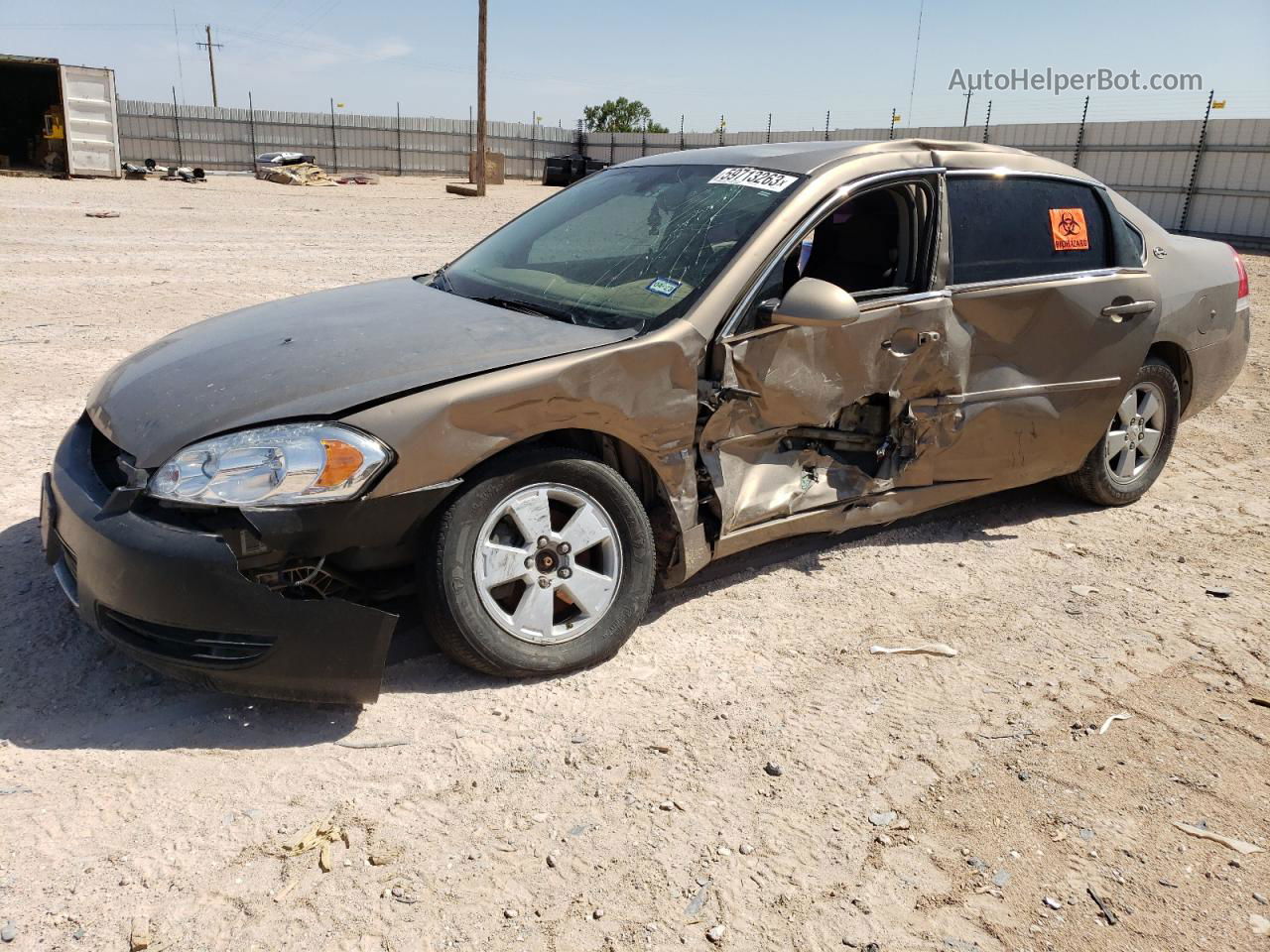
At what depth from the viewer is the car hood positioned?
2822mm

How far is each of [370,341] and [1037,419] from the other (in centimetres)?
291

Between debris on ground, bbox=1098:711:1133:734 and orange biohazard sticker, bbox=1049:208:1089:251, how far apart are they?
222 cm

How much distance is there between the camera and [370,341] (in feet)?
10.5

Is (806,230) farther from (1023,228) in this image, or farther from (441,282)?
(441,282)

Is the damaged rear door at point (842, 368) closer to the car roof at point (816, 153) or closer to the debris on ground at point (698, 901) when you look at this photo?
the car roof at point (816, 153)

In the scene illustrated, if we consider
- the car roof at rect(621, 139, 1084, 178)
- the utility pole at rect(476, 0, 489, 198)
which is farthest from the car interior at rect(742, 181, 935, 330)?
the utility pole at rect(476, 0, 489, 198)

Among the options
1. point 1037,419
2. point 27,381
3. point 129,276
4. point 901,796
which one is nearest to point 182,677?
point 901,796

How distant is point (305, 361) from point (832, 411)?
1887mm

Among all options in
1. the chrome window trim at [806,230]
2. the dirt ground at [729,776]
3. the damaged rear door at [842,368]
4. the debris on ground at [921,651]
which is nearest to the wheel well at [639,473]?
the damaged rear door at [842,368]

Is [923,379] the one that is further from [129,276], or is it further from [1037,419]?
[129,276]

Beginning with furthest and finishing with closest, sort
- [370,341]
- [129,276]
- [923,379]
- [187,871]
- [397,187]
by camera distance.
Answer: [397,187] → [129,276] → [923,379] → [370,341] → [187,871]

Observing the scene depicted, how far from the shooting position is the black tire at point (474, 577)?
2898 mm

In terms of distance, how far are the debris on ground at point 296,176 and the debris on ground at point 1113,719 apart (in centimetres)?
3001

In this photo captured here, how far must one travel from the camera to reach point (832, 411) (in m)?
3.72
